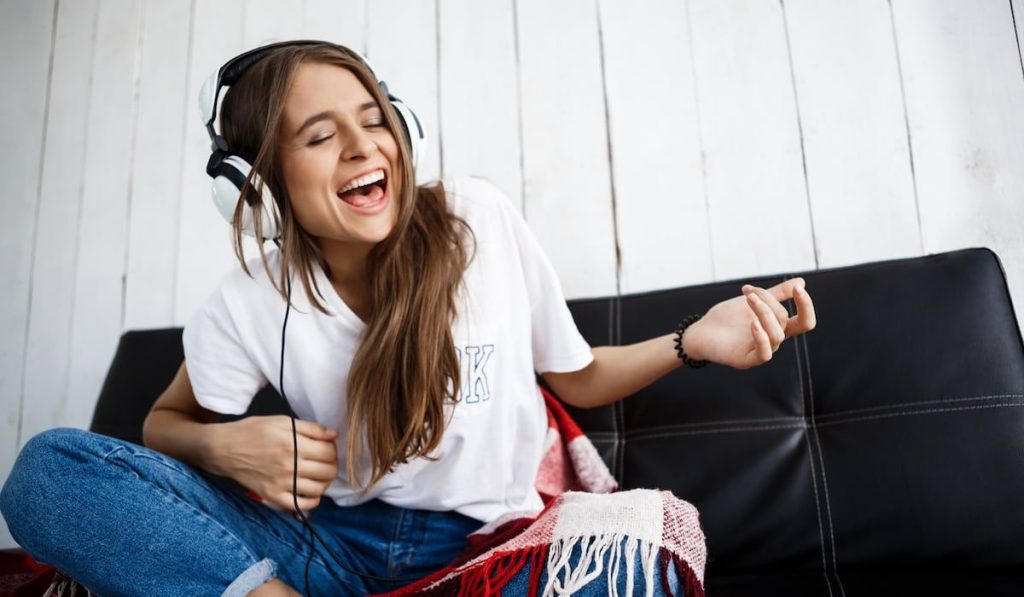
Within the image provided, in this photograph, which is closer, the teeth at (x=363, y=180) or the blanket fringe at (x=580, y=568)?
the blanket fringe at (x=580, y=568)

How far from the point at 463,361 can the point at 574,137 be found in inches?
28.4

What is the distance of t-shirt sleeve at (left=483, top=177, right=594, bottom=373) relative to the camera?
108 cm

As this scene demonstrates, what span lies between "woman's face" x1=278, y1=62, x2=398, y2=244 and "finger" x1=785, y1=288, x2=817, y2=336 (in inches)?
21.4

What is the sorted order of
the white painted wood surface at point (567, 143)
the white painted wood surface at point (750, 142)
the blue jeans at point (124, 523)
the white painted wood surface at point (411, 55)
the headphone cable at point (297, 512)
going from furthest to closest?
the white painted wood surface at point (411, 55)
the white painted wood surface at point (567, 143)
the white painted wood surface at point (750, 142)
the headphone cable at point (297, 512)
the blue jeans at point (124, 523)

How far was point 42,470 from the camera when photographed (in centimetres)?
82

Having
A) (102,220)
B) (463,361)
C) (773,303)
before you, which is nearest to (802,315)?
(773,303)

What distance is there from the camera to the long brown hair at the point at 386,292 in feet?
3.16

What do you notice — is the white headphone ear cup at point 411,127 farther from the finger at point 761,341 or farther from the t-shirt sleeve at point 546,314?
the finger at point 761,341

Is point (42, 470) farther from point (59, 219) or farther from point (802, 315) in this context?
point (59, 219)

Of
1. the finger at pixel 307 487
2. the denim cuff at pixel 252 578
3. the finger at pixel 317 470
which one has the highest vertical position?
the finger at pixel 317 470

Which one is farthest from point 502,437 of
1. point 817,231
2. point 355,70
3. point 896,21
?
point 896,21

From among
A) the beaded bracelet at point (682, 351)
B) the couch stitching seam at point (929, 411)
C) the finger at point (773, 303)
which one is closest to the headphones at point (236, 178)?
the beaded bracelet at point (682, 351)

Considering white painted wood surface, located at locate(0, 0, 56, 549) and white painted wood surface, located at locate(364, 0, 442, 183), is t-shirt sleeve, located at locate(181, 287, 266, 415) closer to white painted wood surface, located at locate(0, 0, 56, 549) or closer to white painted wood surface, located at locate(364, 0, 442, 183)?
white painted wood surface, located at locate(364, 0, 442, 183)

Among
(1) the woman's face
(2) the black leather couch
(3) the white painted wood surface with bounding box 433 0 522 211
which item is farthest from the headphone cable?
(3) the white painted wood surface with bounding box 433 0 522 211
